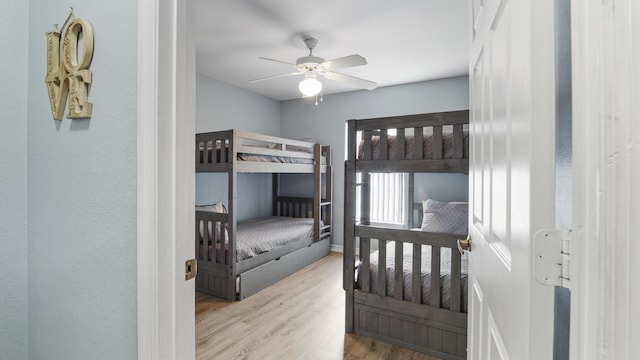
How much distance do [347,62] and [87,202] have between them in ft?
7.09

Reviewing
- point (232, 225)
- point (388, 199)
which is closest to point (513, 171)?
point (232, 225)

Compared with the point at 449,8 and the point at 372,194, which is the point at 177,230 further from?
the point at 372,194

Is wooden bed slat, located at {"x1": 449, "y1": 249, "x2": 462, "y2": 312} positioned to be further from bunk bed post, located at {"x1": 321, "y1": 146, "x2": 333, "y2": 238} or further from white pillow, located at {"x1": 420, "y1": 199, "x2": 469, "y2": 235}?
bunk bed post, located at {"x1": 321, "y1": 146, "x2": 333, "y2": 238}

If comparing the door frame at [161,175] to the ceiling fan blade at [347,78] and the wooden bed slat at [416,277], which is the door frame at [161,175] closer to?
the wooden bed slat at [416,277]

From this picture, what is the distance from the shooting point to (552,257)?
1.52ft

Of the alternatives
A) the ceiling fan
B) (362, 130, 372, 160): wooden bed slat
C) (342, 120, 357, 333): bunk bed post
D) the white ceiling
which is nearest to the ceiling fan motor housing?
the ceiling fan

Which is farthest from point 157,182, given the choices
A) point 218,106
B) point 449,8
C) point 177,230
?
point 218,106

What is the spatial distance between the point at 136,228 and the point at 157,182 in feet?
0.54

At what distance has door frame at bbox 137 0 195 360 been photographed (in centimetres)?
81

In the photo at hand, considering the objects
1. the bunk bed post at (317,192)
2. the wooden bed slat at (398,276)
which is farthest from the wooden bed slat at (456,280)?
the bunk bed post at (317,192)

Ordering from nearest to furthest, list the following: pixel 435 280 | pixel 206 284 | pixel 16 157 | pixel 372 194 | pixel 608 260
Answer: pixel 608 260 → pixel 16 157 → pixel 435 280 → pixel 206 284 → pixel 372 194

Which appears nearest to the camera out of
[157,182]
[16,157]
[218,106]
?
Answer: [157,182]

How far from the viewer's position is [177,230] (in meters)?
0.85

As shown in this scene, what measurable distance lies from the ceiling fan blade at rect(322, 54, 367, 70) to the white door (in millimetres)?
1536
